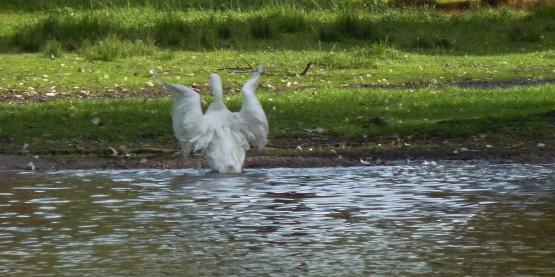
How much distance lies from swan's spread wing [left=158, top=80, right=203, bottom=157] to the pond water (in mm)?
320

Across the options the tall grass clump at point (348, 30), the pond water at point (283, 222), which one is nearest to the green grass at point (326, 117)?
the pond water at point (283, 222)

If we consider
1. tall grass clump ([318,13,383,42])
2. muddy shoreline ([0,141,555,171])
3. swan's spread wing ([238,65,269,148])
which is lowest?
muddy shoreline ([0,141,555,171])

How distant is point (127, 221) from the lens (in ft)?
27.2

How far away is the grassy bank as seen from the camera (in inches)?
480

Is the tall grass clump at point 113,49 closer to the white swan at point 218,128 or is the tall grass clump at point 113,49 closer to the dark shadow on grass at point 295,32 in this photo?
the dark shadow on grass at point 295,32

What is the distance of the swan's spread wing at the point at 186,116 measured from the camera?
A: 1009 cm

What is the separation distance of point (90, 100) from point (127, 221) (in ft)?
18.7

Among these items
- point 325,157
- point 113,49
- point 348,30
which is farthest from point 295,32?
point 325,157

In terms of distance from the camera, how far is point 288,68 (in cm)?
1675

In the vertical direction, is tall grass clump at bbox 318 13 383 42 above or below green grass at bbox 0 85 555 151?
above

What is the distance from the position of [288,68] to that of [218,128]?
21.9 feet

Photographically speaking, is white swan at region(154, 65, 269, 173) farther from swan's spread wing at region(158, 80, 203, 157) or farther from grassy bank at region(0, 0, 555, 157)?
grassy bank at region(0, 0, 555, 157)

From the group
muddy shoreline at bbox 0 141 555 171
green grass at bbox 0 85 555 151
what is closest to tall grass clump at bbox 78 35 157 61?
green grass at bbox 0 85 555 151

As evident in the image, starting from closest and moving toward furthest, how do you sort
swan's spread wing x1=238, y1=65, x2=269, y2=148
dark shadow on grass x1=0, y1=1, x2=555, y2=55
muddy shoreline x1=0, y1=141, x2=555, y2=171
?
1. swan's spread wing x1=238, y1=65, x2=269, y2=148
2. muddy shoreline x1=0, y1=141, x2=555, y2=171
3. dark shadow on grass x1=0, y1=1, x2=555, y2=55
